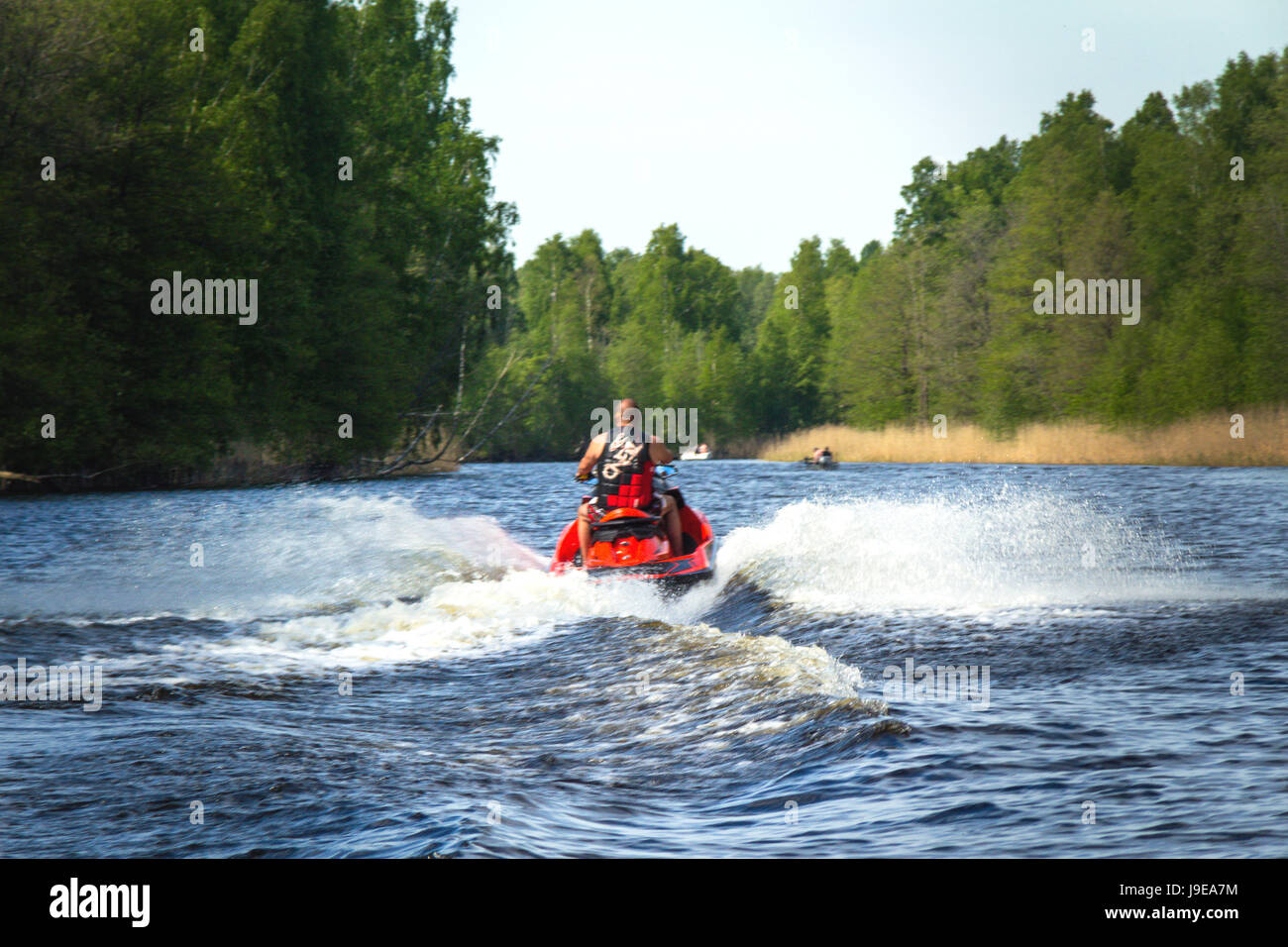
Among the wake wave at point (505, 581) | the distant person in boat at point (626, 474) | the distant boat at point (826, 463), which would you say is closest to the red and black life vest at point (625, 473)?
the distant person in boat at point (626, 474)

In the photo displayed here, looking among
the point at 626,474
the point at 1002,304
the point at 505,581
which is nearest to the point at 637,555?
the point at 626,474

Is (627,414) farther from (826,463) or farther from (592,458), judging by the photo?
(826,463)

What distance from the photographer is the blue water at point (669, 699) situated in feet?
17.3

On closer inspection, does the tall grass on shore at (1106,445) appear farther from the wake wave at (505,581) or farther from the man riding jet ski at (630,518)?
the man riding jet ski at (630,518)

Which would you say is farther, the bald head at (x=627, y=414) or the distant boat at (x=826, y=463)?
the distant boat at (x=826, y=463)

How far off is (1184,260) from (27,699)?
195 ft

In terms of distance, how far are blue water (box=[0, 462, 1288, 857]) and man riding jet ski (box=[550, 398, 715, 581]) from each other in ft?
1.22

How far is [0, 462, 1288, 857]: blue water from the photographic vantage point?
5262 millimetres

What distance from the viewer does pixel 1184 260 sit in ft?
189

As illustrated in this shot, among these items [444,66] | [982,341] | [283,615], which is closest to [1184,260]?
[982,341]

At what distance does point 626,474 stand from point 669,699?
5.72 meters

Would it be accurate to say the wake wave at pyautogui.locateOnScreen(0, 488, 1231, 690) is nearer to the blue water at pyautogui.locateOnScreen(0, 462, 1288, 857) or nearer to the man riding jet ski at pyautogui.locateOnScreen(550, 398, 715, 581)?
the blue water at pyautogui.locateOnScreen(0, 462, 1288, 857)

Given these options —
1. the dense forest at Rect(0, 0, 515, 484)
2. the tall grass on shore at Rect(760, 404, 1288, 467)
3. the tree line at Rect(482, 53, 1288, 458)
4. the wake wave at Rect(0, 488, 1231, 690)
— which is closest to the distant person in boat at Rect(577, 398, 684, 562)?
the wake wave at Rect(0, 488, 1231, 690)
